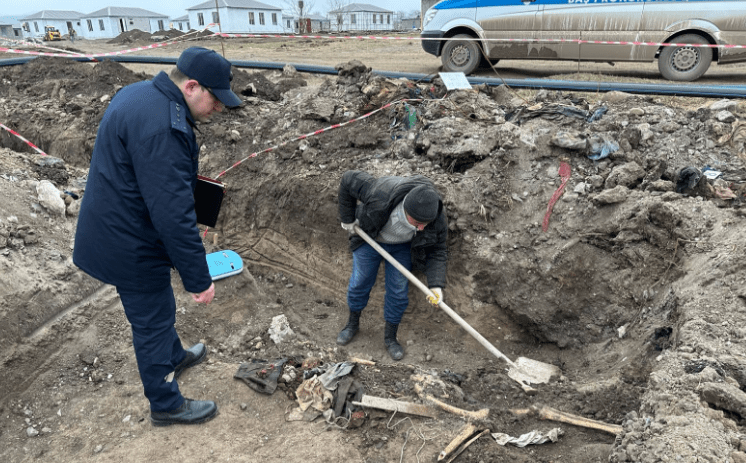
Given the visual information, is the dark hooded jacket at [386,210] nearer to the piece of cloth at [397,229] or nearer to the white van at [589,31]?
the piece of cloth at [397,229]

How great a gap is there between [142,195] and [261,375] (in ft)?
5.18

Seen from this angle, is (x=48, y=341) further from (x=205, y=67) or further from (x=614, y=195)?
(x=614, y=195)

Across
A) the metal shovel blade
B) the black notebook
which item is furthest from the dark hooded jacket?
the black notebook

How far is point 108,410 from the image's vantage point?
299 cm

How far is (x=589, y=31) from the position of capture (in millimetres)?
7777

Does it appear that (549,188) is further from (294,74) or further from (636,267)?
(294,74)

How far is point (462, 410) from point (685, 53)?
293 inches

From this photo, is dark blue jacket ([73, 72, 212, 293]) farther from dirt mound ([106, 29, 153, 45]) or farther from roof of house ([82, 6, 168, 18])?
roof of house ([82, 6, 168, 18])

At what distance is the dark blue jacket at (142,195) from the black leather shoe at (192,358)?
0.99m

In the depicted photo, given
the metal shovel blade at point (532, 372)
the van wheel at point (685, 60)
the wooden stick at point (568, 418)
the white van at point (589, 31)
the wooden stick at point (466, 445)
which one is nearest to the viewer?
the wooden stick at point (466, 445)

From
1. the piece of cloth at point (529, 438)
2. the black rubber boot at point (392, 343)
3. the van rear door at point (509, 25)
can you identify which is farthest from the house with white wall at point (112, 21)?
the piece of cloth at point (529, 438)

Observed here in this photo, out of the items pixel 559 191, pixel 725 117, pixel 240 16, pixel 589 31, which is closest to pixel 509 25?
pixel 589 31

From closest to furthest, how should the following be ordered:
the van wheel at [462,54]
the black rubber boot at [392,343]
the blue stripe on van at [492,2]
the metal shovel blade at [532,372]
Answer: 1. the metal shovel blade at [532,372]
2. the black rubber boot at [392,343]
3. the blue stripe on van at [492,2]
4. the van wheel at [462,54]

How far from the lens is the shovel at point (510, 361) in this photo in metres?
3.50
